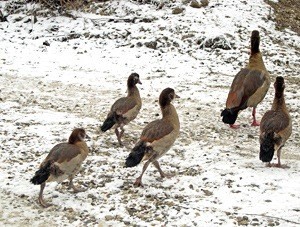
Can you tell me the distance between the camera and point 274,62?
13.8 metres

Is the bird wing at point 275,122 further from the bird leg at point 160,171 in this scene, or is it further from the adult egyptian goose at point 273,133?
the bird leg at point 160,171

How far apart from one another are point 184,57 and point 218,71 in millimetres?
1224

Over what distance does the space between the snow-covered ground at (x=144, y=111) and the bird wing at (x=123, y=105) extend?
60 cm

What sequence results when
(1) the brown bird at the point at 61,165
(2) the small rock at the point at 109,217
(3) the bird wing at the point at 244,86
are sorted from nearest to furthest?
1. (2) the small rock at the point at 109,217
2. (1) the brown bird at the point at 61,165
3. (3) the bird wing at the point at 244,86

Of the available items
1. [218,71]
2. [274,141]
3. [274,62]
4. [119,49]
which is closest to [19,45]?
[119,49]

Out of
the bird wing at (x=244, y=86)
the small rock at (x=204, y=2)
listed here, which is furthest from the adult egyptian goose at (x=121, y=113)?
the small rock at (x=204, y=2)

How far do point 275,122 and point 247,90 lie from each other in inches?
Answer: 80.4

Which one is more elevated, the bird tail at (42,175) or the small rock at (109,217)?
the bird tail at (42,175)

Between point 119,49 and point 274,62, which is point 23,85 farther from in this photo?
point 274,62

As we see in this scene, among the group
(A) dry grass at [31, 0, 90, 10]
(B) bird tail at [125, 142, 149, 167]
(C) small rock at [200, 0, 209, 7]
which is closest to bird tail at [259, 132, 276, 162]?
(B) bird tail at [125, 142, 149, 167]

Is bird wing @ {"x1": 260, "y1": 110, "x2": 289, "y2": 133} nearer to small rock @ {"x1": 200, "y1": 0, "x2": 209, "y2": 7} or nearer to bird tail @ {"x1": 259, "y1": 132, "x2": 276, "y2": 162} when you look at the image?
bird tail @ {"x1": 259, "y1": 132, "x2": 276, "y2": 162}

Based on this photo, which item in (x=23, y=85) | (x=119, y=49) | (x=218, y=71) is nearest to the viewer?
(x=23, y=85)

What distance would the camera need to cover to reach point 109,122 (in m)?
8.33

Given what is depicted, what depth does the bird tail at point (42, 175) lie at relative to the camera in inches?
245
